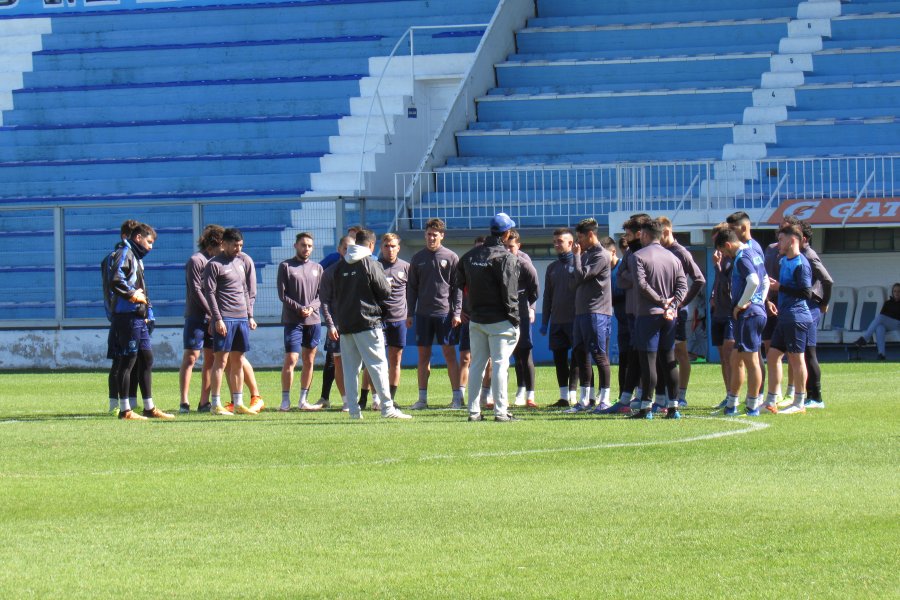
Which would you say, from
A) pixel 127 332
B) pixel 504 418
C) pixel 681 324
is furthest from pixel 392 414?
pixel 681 324

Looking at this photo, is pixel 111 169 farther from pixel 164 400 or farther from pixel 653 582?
pixel 653 582

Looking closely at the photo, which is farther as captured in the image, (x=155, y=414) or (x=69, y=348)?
(x=69, y=348)

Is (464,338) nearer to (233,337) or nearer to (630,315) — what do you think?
(630,315)

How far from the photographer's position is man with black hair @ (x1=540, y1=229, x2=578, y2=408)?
15.8 metres

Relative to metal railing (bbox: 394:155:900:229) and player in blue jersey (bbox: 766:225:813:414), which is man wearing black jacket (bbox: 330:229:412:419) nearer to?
player in blue jersey (bbox: 766:225:813:414)

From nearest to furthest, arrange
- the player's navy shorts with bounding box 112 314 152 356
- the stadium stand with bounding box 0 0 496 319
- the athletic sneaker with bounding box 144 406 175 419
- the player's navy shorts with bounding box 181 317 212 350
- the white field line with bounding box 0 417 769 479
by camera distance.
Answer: the white field line with bounding box 0 417 769 479 → the player's navy shorts with bounding box 112 314 152 356 → the athletic sneaker with bounding box 144 406 175 419 → the player's navy shorts with bounding box 181 317 212 350 → the stadium stand with bounding box 0 0 496 319

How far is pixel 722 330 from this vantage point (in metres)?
15.0

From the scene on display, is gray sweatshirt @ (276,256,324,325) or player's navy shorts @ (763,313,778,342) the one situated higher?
gray sweatshirt @ (276,256,324,325)

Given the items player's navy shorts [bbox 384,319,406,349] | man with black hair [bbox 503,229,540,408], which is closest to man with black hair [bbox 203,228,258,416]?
player's navy shorts [bbox 384,319,406,349]

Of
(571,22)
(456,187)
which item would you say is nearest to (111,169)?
(456,187)

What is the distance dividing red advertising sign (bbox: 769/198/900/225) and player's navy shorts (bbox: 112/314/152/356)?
1194 centimetres

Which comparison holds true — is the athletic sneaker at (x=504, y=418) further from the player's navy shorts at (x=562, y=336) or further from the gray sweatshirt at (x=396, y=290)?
the gray sweatshirt at (x=396, y=290)

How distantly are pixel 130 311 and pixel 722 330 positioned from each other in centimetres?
578

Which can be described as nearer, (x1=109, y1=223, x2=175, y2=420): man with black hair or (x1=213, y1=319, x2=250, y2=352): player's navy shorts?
(x1=109, y1=223, x2=175, y2=420): man with black hair
